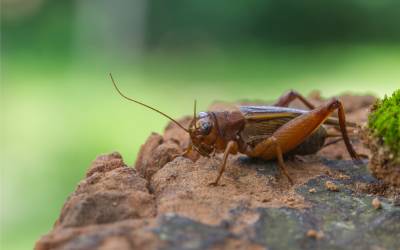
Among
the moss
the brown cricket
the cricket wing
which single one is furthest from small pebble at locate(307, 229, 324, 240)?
the cricket wing

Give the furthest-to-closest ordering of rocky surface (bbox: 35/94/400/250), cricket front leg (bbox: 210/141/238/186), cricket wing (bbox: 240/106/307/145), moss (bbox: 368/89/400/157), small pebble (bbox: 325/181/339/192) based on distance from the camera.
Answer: cricket wing (bbox: 240/106/307/145) → cricket front leg (bbox: 210/141/238/186) → small pebble (bbox: 325/181/339/192) → moss (bbox: 368/89/400/157) → rocky surface (bbox: 35/94/400/250)

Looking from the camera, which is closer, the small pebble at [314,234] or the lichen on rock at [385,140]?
the small pebble at [314,234]

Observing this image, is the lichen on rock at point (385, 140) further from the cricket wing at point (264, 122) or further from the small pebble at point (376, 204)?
the cricket wing at point (264, 122)

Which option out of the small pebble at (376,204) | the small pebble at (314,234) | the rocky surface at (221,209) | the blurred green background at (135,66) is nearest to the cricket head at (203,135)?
the rocky surface at (221,209)

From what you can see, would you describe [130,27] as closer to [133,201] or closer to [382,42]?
[382,42]

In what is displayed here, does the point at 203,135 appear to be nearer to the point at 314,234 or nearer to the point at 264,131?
the point at 264,131

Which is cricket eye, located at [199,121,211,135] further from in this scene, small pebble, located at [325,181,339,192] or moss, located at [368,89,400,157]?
moss, located at [368,89,400,157]
